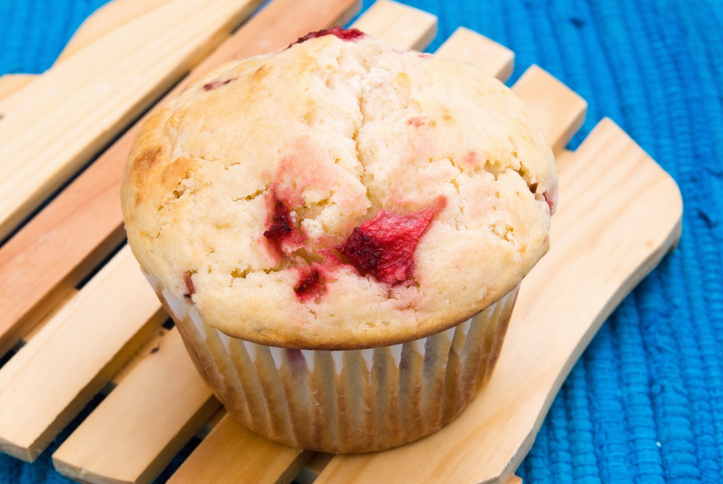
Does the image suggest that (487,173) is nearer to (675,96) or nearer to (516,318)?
(516,318)

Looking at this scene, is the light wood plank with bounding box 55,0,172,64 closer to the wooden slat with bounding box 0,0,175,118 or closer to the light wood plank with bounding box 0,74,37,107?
the wooden slat with bounding box 0,0,175,118

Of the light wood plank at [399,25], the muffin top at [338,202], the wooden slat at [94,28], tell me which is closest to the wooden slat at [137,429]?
the muffin top at [338,202]

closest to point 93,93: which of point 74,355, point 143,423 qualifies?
point 74,355

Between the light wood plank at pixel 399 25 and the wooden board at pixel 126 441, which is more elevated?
the light wood plank at pixel 399 25

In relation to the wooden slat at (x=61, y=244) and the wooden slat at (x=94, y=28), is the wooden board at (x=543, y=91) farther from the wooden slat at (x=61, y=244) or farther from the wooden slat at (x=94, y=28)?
the wooden slat at (x=61, y=244)

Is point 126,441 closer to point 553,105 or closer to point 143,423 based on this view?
point 143,423

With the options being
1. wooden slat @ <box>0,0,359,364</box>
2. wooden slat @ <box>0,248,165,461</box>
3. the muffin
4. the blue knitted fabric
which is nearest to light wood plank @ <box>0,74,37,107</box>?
the blue knitted fabric
